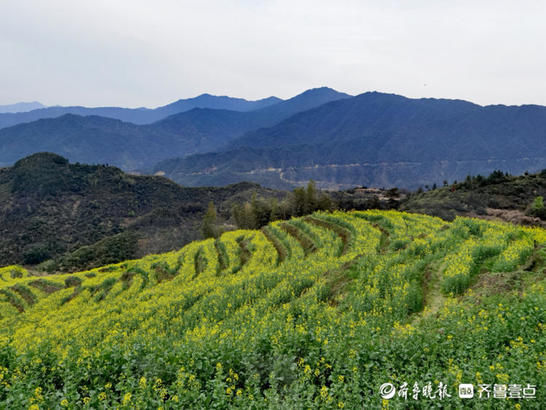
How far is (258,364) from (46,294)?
1426 inches

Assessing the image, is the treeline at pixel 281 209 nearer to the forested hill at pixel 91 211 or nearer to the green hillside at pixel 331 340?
the forested hill at pixel 91 211

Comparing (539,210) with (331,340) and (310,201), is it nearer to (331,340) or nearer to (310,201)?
(310,201)

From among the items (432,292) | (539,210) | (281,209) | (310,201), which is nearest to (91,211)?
(281,209)

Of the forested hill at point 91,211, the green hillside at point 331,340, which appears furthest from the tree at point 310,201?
the forested hill at point 91,211

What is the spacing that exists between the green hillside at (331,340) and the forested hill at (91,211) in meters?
51.8

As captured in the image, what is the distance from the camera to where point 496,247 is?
538 inches

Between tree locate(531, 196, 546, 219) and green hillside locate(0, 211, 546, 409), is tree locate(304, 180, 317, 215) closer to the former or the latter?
tree locate(531, 196, 546, 219)

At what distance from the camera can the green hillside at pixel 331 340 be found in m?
5.58

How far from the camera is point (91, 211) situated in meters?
90.7

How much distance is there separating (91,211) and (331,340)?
3831 inches

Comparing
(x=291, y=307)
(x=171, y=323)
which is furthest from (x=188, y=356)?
(x=171, y=323)

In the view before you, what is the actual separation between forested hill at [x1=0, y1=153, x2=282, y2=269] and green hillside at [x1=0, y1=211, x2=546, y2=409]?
5178cm

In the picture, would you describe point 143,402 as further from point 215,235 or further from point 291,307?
point 215,235

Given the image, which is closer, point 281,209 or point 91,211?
point 281,209
